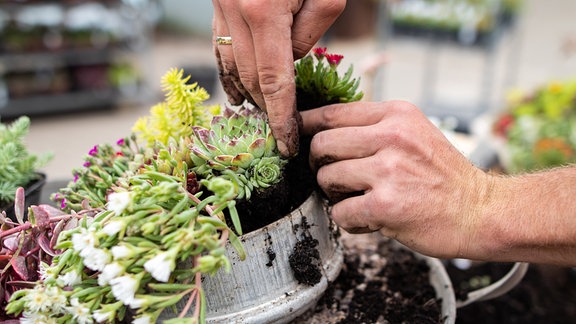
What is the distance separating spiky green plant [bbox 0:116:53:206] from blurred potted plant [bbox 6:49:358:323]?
0.39 feet

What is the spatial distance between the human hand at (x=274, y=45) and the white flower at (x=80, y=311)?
1.17 ft

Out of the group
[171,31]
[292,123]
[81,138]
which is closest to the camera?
[292,123]

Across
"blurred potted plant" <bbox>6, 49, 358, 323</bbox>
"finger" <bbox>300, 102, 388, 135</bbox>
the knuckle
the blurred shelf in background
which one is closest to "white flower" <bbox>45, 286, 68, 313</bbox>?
"blurred potted plant" <bbox>6, 49, 358, 323</bbox>

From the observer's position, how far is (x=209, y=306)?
2.46ft

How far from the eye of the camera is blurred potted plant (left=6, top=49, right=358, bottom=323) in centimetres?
63

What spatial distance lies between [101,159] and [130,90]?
13.5 ft

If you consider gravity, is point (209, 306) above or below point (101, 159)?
below

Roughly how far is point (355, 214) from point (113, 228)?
35cm

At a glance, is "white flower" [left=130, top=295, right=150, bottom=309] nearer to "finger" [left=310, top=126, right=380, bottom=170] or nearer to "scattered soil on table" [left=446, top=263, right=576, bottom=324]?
"finger" [left=310, top=126, right=380, bottom=170]

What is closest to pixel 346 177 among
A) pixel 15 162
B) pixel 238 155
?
pixel 238 155

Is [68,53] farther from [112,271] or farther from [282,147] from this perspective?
[112,271]

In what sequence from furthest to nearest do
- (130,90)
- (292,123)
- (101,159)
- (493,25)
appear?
(130,90)
(493,25)
(101,159)
(292,123)

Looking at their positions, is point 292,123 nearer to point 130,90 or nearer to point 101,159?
point 101,159

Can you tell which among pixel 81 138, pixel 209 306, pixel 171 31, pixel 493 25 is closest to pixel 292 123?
pixel 209 306
